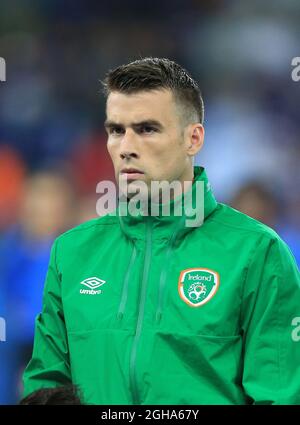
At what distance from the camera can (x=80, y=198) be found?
3703mm

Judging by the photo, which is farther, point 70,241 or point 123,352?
point 70,241

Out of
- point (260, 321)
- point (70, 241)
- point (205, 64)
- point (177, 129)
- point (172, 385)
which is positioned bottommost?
point (172, 385)

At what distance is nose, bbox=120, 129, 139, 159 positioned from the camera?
6.39ft

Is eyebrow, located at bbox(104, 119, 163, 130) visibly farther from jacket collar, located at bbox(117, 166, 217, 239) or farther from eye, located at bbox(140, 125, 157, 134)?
jacket collar, located at bbox(117, 166, 217, 239)

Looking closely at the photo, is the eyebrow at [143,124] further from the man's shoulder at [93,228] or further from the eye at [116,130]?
the man's shoulder at [93,228]

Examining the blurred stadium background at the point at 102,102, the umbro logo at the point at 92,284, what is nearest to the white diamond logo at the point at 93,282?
the umbro logo at the point at 92,284

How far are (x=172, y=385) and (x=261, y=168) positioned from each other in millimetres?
2093

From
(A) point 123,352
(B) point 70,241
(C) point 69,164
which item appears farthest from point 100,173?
(A) point 123,352

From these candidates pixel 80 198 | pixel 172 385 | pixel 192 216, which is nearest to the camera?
pixel 172 385

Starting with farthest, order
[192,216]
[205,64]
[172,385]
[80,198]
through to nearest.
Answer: [205,64] < [80,198] < [192,216] < [172,385]

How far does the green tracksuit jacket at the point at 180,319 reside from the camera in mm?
1826

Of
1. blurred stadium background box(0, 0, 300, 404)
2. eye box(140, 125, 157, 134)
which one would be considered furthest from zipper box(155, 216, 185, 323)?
blurred stadium background box(0, 0, 300, 404)

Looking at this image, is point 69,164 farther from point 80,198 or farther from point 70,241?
point 70,241

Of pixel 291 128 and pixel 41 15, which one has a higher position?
pixel 41 15
